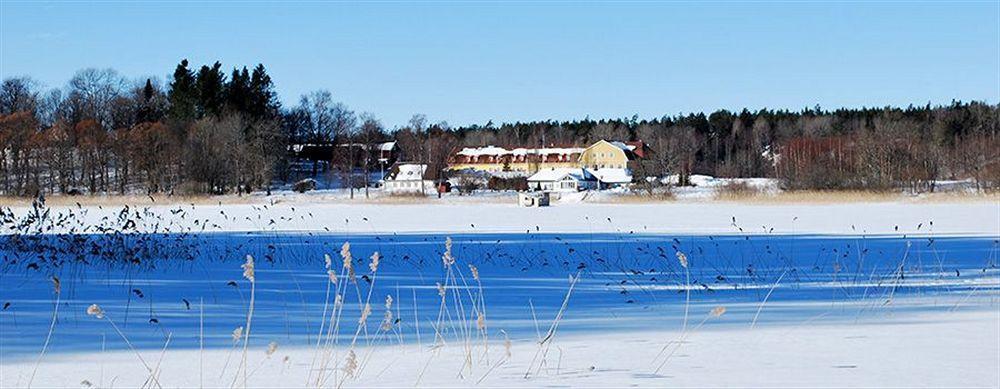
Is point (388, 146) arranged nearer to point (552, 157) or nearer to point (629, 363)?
point (552, 157)

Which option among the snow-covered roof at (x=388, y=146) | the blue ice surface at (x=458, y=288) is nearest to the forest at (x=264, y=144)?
the snow-covered roof at (x=388, y=146)

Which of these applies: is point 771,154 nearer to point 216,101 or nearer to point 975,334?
point 216,101

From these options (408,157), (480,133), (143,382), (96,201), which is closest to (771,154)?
(408,157)

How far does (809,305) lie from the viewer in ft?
25.9

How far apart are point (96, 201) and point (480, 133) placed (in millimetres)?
92516

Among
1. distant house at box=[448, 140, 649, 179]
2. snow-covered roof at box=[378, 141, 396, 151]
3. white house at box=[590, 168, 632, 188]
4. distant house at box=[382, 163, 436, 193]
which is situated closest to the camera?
distant house at box=[382, 163, 436, 193]

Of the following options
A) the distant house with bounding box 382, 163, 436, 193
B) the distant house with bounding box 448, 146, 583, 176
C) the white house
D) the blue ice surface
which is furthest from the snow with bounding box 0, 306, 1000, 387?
the distant house with bounding box 448, 146, 583, 176

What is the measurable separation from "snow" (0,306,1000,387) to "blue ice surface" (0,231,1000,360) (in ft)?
1.20

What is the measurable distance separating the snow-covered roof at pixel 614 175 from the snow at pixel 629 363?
82.2m

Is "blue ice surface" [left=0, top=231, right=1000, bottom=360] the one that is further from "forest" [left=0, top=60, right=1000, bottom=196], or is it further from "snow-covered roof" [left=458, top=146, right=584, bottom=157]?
"snow-covered roof" [left=458, top=146, right=584, bottom=157]

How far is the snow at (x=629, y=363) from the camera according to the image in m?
4.79

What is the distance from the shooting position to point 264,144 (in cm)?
7175

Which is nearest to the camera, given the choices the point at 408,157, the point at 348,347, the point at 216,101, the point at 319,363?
the point at 319,363

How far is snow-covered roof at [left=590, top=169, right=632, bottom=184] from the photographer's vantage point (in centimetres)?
8944
